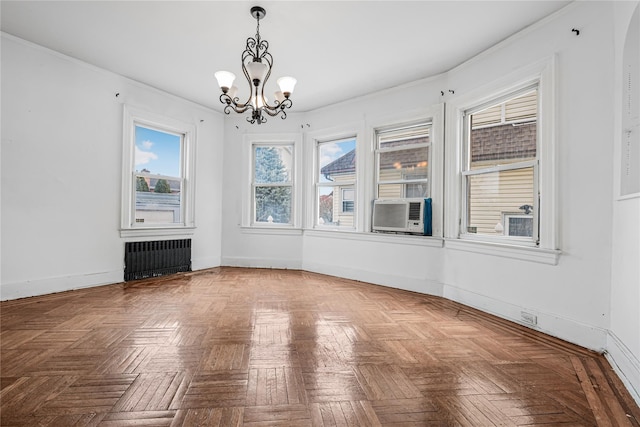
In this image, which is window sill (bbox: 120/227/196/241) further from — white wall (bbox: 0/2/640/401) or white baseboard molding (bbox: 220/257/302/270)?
white baseboard molding (bbox: 220/257/302/270)

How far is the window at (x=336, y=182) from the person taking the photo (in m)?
5.17

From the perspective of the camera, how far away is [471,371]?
2062mm

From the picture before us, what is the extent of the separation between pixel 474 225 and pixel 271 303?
7.90ft

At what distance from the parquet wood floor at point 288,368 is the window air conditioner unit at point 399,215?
115 centimetres

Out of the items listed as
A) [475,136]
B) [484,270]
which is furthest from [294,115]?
[484,270]

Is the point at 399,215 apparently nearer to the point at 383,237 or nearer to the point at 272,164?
the point at 383,237

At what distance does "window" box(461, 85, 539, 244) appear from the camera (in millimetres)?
3080

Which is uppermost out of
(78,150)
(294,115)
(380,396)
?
(294,115)

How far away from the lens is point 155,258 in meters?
4.80

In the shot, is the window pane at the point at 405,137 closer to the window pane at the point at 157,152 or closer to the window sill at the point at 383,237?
the window sill at the point at 383,237

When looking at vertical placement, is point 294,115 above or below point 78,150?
above

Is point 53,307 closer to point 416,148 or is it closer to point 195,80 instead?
point 195,80

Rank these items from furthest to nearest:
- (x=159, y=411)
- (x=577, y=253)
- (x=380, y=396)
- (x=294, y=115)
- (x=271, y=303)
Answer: (x=294, y=115) → (x=271, y=303) → (x=577, y=253) → (x=380, y=396) → (x=159, y=411)

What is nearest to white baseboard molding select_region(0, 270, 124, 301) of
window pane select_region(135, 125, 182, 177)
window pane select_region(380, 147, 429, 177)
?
window pane select_region(135, 125, 182, 177)
